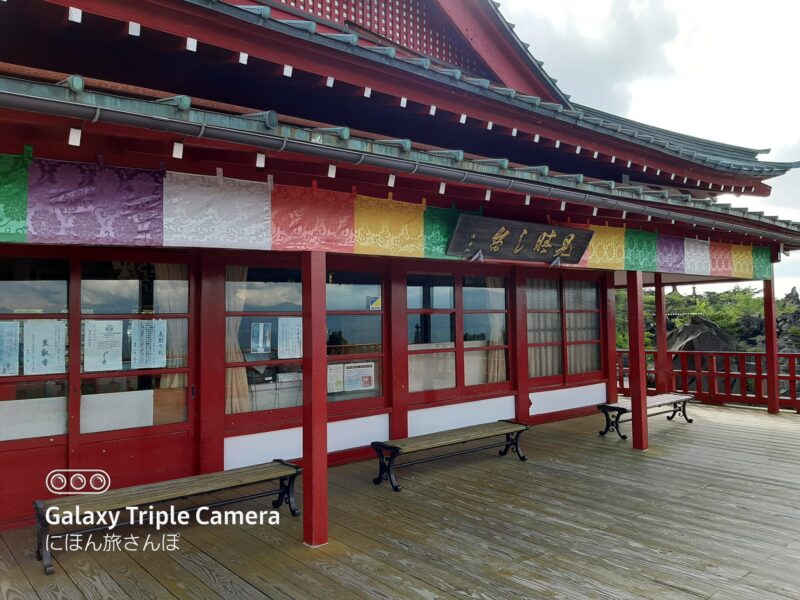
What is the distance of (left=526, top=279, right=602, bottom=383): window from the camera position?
791 cm

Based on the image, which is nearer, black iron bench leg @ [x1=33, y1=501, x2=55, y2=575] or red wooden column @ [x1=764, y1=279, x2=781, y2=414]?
black iron bench leg @ [x1=33, y1=501, x2=55, y2=575]

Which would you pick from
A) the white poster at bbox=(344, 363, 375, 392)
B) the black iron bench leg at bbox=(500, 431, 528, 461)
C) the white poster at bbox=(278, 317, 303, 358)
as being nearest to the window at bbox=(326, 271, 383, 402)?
the white poster at bbox=(344, 363, 375, 392)

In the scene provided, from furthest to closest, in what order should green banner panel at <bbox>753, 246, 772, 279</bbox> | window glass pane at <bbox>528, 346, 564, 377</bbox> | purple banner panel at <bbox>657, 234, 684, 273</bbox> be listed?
green banner panel at <bbox>753, 246, 772, 279</bbox> < window glass pane at <bbox>528, 346, 564, 377</bbox> < purple banner panel at <bbox>657, 234, 684, 273</bbox>

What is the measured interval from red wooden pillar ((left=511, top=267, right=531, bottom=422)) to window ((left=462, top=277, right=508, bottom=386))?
0.44 ft

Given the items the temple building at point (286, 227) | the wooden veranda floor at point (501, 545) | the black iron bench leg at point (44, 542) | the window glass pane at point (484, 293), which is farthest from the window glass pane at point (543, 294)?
the black iron bench leg at point (44, 542)

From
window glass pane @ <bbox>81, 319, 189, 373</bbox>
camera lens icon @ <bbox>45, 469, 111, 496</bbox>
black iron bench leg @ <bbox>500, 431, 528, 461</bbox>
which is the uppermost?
window glass pane @ <bbox>81, 319, 189, 373</bbox>

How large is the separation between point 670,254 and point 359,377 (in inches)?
172

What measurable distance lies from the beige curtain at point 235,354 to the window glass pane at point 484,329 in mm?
3059

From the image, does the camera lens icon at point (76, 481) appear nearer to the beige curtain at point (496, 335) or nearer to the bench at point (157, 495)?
the bench at point (157, 495)

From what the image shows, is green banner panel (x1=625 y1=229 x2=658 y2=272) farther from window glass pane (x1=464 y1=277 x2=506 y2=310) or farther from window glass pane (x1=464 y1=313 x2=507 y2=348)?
window glass pane (x1=464 y1=313 x2=507 y2=348)

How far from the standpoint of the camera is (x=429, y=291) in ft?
21.6

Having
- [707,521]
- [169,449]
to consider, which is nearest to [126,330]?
[169,449]

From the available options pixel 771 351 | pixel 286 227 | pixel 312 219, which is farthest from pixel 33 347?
pixel 771 351

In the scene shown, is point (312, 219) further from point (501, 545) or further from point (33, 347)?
point (501, 545)
